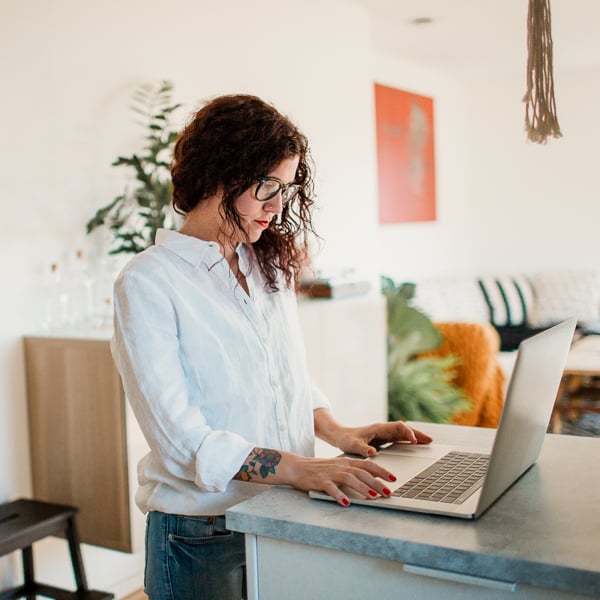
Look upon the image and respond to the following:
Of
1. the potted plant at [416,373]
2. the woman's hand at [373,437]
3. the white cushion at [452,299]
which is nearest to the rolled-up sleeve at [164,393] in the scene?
the woman's hand at [373,437]

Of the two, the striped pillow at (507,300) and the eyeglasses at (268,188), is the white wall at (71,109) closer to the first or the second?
the eyeglasses at (268,188)

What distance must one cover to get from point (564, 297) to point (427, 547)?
4.91 metres

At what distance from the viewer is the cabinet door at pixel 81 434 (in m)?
2.60

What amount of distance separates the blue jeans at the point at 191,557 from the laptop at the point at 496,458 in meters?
0.25

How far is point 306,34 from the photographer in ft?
14.0

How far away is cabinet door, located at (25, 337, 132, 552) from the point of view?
102 inches

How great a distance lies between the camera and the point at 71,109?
2.89m

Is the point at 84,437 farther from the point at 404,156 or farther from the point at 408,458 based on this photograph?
the point at 404,156

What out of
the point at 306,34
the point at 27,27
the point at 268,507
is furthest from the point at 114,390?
the point at 306,34

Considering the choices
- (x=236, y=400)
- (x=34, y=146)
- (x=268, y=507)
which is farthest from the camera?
(x=34, y=146)

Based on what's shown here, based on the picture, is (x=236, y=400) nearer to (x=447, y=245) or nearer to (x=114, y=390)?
(x=114, y=390)

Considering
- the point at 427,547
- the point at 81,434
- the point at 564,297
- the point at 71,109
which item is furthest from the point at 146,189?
the point at 564,297

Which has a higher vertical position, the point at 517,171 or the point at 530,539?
the point at 517,171

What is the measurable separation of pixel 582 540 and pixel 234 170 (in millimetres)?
764
